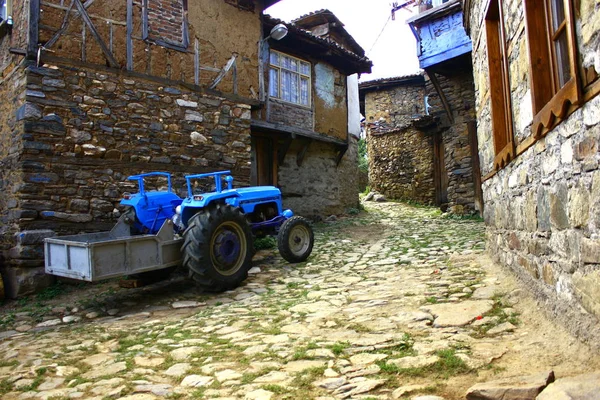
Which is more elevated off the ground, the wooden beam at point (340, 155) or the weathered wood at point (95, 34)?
the weathered wood at point (95, 34)

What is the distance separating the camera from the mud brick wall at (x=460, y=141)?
1077cm

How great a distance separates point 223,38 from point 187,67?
3.79ft

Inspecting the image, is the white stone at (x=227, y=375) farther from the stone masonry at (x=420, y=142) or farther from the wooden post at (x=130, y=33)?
the stone masonry at (x=420, y=142)

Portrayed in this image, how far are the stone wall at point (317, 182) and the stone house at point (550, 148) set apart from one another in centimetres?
696

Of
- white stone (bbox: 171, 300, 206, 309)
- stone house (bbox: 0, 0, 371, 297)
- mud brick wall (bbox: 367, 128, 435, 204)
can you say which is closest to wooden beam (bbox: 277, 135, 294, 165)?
stone house (bbox: 0, 0, 371, 297)

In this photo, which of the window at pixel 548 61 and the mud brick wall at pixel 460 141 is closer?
the window at pixel 548 61

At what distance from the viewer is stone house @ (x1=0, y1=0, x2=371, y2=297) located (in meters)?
5.85

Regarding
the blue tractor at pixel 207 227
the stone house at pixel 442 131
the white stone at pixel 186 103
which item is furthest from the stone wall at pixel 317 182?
the blue tractor at pixel 207 227

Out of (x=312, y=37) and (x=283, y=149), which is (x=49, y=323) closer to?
(x=283, y=149)

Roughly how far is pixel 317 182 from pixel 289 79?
288cm

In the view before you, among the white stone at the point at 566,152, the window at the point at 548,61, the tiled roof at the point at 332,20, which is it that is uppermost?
the tiled roof at the point at 332,20

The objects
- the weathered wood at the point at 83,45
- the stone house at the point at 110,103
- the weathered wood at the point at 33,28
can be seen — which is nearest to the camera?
the stone house at the point at 110,103

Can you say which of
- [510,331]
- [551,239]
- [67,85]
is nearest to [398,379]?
[510,331]

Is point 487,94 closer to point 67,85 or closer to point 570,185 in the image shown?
point 570,185
